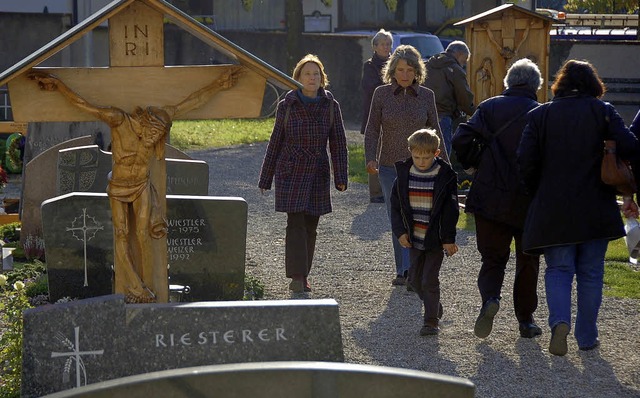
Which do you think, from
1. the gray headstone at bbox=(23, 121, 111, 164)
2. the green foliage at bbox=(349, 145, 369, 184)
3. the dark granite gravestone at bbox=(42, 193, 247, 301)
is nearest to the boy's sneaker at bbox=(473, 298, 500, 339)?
the dark granite gravestone at bbox=(42, 193, 247, 301)

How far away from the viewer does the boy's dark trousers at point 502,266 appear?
25.5 ft

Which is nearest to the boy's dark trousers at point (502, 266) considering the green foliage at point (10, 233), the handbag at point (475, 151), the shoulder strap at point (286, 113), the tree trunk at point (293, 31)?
the handbag at point (475, 151)

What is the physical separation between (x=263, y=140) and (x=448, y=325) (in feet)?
43.4

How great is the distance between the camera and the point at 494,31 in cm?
1527

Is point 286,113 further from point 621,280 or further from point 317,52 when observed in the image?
point 317,52

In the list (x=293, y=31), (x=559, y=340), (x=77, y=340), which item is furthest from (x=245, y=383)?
(x=293, y=31)

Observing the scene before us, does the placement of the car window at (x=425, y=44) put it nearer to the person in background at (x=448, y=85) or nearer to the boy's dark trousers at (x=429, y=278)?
the person in background at (x=448, y=85)

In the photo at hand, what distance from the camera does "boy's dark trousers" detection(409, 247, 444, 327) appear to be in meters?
7.87

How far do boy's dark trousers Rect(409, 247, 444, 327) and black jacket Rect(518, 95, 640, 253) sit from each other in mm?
871

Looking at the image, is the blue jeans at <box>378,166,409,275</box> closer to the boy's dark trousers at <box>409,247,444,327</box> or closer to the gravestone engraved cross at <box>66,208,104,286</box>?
the boy's dark trousers at <box>409,247,444,327</box>

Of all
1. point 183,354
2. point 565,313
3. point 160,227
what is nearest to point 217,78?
point 160,227

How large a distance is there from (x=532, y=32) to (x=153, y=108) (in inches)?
391

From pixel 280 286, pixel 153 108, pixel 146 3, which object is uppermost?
pixel 146 3

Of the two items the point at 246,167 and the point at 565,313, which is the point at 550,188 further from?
the point at 246,167
